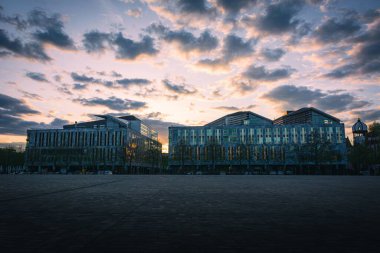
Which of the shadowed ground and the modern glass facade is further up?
the modern glass facade

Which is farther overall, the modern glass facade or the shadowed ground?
the modern glass facade

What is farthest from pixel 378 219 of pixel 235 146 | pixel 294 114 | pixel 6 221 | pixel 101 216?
pixel 294 114

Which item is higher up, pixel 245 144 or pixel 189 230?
pixel 245 144

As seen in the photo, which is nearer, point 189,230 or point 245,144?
point 189,230

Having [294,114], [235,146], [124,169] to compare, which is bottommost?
[124,169]

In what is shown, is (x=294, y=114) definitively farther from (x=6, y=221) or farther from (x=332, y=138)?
(x=6, y=221)

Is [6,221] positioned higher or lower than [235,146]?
lower

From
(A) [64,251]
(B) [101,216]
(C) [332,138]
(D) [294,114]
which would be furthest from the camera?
(D) [294,114]

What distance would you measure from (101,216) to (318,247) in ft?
15.5

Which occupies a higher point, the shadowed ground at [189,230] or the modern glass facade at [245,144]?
the modern glass facade at [245,144]

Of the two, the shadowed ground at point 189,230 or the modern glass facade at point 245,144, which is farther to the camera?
the modern glass facade at point 245,144

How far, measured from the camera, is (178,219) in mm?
6445

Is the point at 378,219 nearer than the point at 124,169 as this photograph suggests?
Yes

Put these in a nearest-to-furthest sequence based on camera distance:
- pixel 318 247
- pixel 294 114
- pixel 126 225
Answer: pixel 318 247 → pixel 126 225 → pixel 294 114
